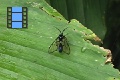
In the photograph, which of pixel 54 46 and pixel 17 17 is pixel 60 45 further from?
pixel 17 17

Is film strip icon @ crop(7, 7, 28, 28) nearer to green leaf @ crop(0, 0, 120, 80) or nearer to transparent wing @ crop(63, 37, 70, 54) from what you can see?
green leaf @ crop(0, 0, 120, 80)

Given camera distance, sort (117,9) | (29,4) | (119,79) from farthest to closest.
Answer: (117,9) → (29,4) → (119,79)

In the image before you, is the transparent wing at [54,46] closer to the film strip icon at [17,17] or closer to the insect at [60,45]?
the insect at [60,45]

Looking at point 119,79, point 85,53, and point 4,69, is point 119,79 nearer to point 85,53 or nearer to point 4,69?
point 85,53

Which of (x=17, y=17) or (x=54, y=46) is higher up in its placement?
(x=17, y=17)

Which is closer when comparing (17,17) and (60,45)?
(60,45)

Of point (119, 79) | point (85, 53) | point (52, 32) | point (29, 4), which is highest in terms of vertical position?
point (29, 4)

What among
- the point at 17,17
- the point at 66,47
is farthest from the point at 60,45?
the point at 17,17

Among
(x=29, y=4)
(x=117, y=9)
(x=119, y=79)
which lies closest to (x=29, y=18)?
(x=29, y=4)
